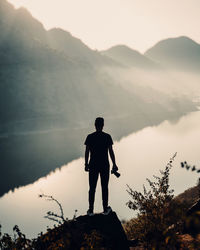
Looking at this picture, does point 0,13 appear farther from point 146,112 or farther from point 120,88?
point 146,112

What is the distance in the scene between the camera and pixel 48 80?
138 metres

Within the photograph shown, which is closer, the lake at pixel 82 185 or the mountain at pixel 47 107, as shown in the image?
the lake at pixel 82 185

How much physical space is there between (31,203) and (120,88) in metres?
138

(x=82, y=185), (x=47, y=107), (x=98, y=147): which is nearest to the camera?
(x=98, y=147)

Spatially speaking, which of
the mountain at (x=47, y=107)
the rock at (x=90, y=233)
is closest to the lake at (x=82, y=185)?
the mountain at (x=47, y=107)

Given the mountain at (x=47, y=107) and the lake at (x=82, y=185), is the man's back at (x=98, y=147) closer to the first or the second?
the lake at (x=82, y=185)

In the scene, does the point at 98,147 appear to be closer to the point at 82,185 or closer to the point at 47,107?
the point at 82,185

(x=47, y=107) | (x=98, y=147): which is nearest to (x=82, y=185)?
(x=98, y=147)

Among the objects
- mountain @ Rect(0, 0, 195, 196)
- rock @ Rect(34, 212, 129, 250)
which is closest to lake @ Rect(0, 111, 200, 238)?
mountain @ Rect(0, 0, 195, 196)

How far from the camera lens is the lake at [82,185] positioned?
115ft

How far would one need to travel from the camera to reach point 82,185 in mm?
48188

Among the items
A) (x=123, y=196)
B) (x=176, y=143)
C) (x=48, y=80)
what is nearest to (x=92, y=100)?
(x=48, y=80)

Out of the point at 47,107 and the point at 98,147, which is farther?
the point at 47,107

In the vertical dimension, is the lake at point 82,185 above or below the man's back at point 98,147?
above
